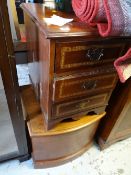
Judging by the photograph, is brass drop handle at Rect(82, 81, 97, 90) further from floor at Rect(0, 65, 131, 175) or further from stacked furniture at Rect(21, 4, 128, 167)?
floor at Rect(0, 65, 131, 175)

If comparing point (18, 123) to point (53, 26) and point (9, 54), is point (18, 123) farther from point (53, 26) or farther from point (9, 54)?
point (53, 26)

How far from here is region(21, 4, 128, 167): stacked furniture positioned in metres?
0.56

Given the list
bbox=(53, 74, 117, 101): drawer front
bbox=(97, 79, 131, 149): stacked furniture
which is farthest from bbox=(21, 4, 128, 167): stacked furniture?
bbox=(97, 79, 131, 149): stacked furniture

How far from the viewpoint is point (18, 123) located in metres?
0.85

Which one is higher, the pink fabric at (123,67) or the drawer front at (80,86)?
the pink fabric at (123,67)

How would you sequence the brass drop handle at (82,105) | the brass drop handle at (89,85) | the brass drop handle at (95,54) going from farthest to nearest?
the brass drop handle at (82,105)
the brass drop handle at (89,85)
the brass drop handle at (95,54)

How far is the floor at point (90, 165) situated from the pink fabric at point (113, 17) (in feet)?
2.43

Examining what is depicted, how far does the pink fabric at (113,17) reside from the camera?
50 cm

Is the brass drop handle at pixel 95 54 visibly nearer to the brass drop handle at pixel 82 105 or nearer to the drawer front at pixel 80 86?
the drawer front at pixel 80 86

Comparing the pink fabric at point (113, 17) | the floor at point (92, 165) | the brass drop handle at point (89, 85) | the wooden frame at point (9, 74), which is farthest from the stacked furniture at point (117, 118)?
the wooden frame at point (9, 74)

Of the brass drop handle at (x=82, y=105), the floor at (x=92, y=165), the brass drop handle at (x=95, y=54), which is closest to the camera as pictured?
the brass drop handle at (x=95, y=54)

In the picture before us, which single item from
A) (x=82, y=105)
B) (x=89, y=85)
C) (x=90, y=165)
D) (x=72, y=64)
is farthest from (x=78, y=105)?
(x=90, y=165)

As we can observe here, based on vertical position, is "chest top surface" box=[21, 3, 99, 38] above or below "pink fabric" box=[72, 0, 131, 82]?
below

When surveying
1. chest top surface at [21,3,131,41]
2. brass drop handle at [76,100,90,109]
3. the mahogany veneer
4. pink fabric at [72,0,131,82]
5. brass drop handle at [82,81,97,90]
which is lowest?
the mahogany veneer
